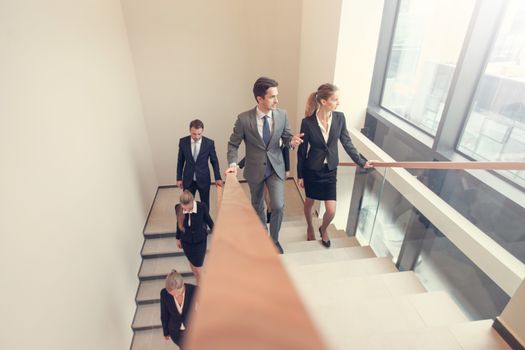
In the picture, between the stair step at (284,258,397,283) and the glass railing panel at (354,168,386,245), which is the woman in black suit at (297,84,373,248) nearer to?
the glass railing panel at (354,168,386,245)

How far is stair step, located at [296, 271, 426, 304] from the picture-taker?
2605mm

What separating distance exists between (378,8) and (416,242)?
280 cm

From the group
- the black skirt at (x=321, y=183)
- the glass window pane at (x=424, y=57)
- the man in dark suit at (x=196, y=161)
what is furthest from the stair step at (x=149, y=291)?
the glass window pane at (x=424, y=57)

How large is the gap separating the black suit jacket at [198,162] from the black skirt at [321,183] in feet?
5.58

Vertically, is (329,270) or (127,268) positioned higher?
(329,270)

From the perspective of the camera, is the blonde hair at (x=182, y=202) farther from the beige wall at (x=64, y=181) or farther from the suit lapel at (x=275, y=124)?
the suit lapel at (x=275, y=124)

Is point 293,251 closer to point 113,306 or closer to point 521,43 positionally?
point 113,306

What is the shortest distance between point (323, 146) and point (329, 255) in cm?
132

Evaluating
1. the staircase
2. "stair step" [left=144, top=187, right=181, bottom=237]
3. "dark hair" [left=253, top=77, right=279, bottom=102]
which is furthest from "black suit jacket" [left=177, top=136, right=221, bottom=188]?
"dark hair" [left=253, top=77, right=279, bottom=102]

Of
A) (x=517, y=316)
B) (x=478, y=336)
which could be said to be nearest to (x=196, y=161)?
(x=478, y=336)

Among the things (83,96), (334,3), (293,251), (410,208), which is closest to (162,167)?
(83,96)

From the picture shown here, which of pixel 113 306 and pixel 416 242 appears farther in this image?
pixel 113 306

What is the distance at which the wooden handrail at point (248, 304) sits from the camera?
0.41 m

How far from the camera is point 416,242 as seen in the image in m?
3.03
